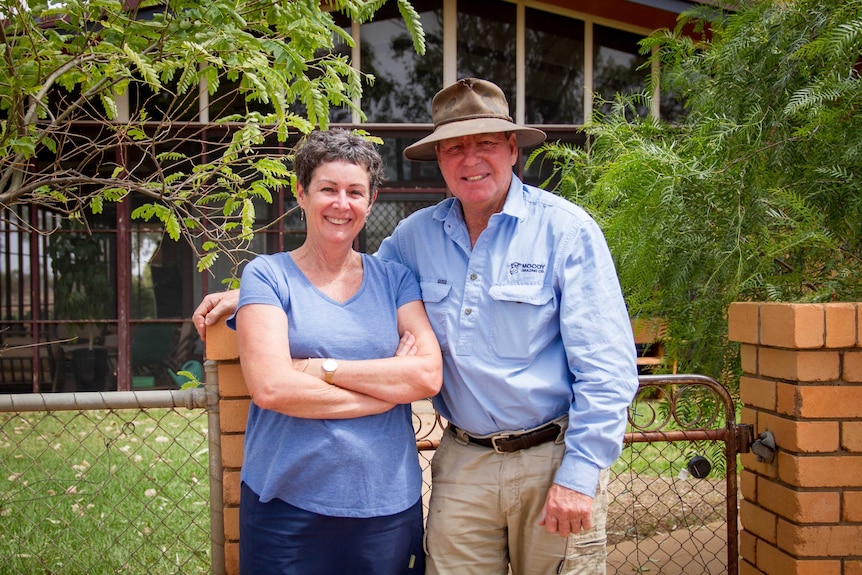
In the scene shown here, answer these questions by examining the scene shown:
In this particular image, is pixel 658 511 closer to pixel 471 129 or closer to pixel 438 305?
pixel 438 305

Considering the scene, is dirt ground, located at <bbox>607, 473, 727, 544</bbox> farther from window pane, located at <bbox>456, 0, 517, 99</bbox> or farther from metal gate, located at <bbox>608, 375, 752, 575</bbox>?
window pane, located at <bbox>456, 0, 517, 99</bbox>

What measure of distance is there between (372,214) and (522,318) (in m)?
6.51

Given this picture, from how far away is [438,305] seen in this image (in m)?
2.24

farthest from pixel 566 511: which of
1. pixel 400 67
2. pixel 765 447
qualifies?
pixel 400 67

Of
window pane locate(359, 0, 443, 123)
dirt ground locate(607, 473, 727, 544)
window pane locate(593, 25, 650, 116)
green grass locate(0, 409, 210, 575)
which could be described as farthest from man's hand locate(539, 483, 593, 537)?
window pane locate(593, 25, 650, 116)

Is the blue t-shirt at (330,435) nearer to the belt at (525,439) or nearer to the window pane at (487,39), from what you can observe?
the belt at (525,439)

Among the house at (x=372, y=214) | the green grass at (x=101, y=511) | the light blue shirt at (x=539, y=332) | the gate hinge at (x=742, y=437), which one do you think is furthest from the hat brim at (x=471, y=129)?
the house at (x=372, y=214)

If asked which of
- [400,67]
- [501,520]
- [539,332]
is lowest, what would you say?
[501,520]

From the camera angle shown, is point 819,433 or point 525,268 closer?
point 525,268

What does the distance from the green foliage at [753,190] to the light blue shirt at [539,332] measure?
89 centimetres

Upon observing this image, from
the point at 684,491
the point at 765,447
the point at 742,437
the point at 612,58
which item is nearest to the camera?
the point at 765,447

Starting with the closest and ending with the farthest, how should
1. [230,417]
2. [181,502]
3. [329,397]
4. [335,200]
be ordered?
[329,397], [335,200], [230,417], [181,502]

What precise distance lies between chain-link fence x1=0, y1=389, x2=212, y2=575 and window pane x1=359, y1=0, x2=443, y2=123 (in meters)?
4.55

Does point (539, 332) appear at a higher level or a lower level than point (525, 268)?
lower
